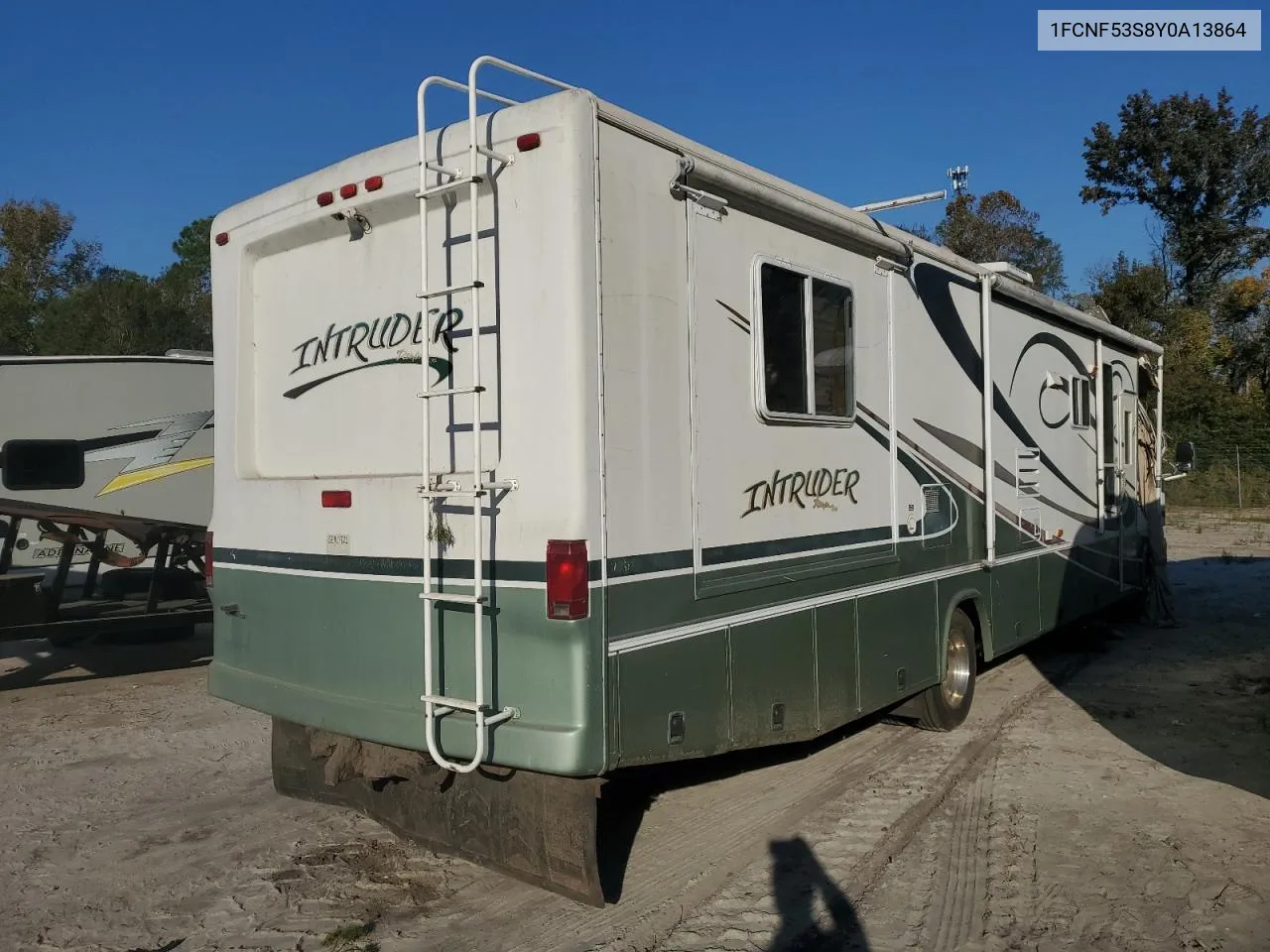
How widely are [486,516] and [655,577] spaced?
702mm

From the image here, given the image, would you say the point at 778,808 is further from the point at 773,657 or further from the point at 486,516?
the point at 486,516

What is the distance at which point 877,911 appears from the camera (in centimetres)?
406

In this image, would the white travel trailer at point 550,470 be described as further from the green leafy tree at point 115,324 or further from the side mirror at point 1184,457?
the green leafy tree at point 115,324

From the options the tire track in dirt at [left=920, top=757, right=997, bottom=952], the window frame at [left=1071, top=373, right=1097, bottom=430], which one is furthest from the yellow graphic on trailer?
the window frame at [left=1071, top=373, right=1097, bottom=430]

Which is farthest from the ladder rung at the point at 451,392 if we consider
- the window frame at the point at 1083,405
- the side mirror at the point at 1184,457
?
the side mirror at the point at 1184,457

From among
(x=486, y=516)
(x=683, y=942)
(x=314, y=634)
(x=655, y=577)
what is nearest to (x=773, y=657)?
(x=655, y=577)

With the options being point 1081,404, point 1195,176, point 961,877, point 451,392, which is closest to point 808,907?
point 961,877

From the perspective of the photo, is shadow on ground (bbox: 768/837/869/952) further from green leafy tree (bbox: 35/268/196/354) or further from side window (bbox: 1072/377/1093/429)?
green leafy tree (bbox: 35/268/196/354)

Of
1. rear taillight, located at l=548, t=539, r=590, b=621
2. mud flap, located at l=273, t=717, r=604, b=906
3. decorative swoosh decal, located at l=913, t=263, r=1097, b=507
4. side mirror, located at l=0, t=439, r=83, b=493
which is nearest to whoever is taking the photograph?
rear taillight, located at l=548, t=539, r=590, b=621

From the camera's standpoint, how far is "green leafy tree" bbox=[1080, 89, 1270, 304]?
34469mm

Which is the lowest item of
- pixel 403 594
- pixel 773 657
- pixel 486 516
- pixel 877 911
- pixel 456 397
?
pixel 877 911

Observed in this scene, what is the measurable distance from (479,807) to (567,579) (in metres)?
1.18

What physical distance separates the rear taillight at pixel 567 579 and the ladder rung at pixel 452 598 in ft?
0.85

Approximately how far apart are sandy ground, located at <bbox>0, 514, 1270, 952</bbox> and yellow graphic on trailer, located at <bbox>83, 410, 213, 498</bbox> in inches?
83.4
